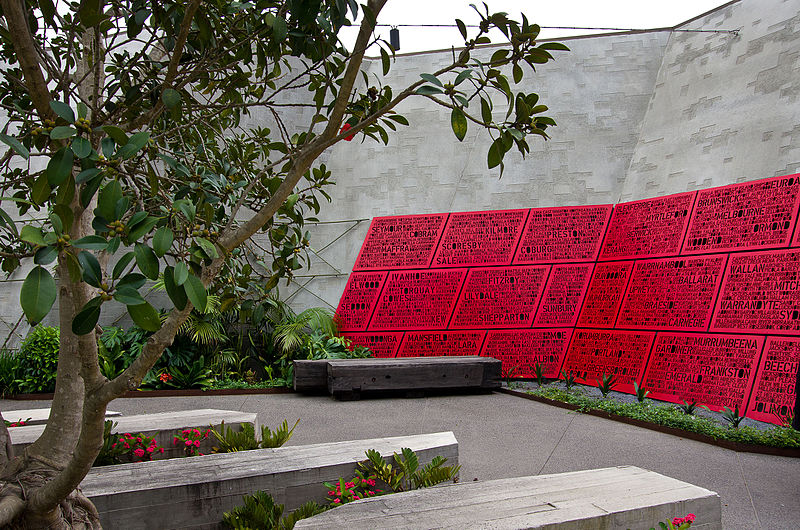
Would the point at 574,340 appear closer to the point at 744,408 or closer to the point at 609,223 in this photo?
the point at 609,223

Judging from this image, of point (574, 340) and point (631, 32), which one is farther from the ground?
point (631, 32)

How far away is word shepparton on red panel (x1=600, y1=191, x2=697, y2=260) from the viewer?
663cm

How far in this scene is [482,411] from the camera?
19.4 feet

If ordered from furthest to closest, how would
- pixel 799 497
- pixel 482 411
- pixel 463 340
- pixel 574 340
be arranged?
pixel 463 340 → pixel 574 340 → pixel 482 411 → pixel 799 497

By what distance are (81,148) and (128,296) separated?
374 mm

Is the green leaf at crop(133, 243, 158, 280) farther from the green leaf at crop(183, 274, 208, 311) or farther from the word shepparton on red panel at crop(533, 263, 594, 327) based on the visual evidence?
the word shepparton on red panel at crop(533, 263, 594, 327)

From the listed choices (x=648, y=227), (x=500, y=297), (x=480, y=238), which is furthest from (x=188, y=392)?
(x=648, y=227)

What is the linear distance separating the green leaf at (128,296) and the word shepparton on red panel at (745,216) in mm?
6228

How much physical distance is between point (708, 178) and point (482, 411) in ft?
12.5

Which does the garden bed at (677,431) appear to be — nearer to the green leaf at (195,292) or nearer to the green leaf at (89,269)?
the green leaf at (195,292)

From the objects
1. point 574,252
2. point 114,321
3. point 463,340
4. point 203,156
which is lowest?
point 114,321

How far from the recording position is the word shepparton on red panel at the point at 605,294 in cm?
703

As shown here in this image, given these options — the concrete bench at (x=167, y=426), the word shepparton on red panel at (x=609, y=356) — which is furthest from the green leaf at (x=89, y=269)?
the word shepparton on red panel at (x=609, y=356)

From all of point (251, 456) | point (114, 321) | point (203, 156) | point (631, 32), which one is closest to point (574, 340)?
point (631, 32)
